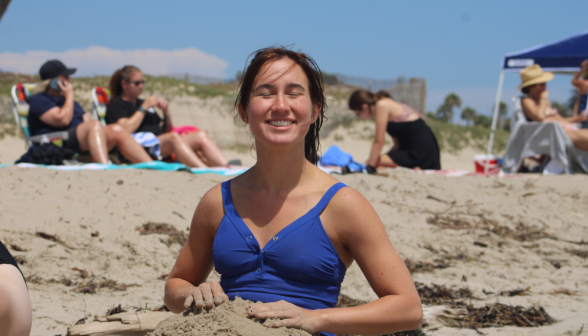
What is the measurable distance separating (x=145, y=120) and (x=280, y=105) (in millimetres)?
5457

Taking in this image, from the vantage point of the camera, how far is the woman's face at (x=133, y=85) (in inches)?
251

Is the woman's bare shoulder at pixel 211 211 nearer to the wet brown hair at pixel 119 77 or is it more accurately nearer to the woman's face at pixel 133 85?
the woman's face at pixel 133 85

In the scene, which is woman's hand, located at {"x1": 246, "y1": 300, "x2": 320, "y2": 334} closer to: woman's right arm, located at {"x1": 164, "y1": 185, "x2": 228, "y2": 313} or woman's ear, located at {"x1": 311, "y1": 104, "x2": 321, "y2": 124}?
woman's right arm, located at {"x1": 164, "y1": 185, "x2": 228, "y2": 313}

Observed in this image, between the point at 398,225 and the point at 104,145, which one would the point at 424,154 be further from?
the point at 104,145

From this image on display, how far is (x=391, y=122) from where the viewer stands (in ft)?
21.9

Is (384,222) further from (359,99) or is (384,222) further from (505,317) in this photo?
(359,99)

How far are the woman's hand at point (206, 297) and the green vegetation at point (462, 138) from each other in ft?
45.3

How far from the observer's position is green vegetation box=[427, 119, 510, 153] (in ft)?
48.3

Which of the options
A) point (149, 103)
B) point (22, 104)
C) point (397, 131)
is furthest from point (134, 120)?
point (397, 131)

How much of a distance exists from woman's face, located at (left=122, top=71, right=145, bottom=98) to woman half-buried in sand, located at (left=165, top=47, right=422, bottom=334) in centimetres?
516

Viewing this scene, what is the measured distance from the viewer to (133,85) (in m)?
6.39

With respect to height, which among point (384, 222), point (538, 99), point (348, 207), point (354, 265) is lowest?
point (354, 265)

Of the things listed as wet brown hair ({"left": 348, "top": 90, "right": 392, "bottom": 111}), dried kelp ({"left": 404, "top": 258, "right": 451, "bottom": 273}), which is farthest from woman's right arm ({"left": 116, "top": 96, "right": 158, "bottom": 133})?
dried kelp ({"left": 404, "top": 258, "right": 451, "bottom": 273})

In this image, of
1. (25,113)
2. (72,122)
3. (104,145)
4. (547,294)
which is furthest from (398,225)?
(25,113)
